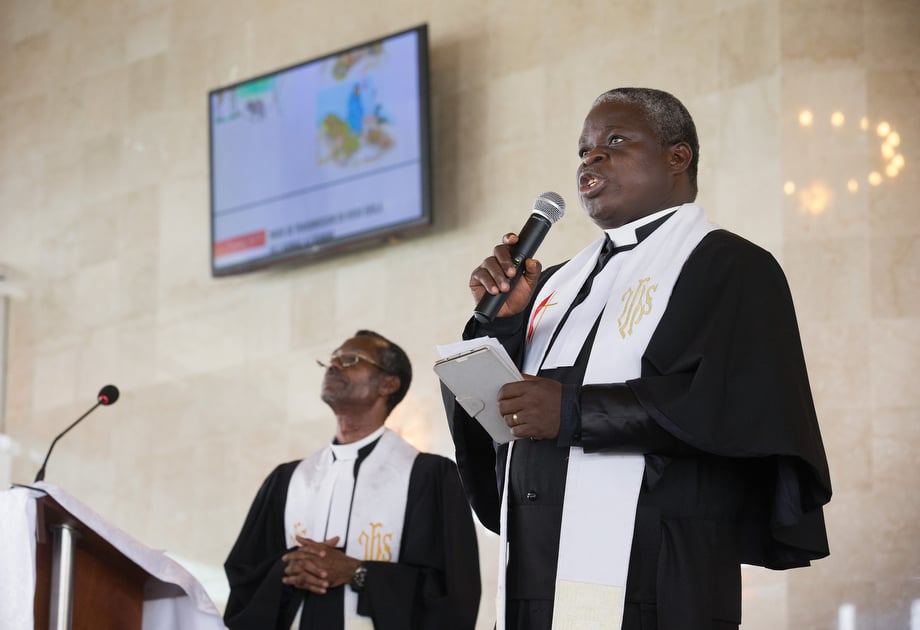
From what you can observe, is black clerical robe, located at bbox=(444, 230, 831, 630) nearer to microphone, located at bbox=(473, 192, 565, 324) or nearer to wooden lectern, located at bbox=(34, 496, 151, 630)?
microphone, located at bbox=(473, 192, 565, 324)

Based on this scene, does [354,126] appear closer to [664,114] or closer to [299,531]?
[299,531]

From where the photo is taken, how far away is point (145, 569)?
426 centimetres

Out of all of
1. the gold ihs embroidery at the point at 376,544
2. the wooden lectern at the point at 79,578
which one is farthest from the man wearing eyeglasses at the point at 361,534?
the wooden lectern at the point at 79,578

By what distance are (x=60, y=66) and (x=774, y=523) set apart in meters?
8.87

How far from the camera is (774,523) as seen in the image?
9.04 feet

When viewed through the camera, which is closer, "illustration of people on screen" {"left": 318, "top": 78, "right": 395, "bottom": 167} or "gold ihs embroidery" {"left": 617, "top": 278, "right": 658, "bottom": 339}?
"gold ihs embroidery" {"left": 617, "top": 278, "right": 658, "bottom": 339}

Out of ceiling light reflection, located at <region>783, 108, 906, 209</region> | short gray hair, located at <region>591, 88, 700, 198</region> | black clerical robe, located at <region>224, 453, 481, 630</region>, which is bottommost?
black clerical robe, located at <region>224, 453, 481, 630</region>

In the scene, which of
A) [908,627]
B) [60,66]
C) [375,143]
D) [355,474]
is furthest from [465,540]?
[60,66]

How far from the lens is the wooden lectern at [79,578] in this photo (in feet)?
13.1

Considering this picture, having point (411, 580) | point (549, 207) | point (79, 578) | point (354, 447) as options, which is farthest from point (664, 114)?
point (354, 447)

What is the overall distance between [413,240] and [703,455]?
5226 mm

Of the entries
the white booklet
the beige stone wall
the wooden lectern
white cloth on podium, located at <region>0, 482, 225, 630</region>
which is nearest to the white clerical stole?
white cloth on podium, located at <region>0, 482, 225, 630</region>

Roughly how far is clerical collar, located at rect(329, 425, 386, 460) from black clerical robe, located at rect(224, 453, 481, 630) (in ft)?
0.88

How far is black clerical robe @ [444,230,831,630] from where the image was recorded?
2.70 metres
